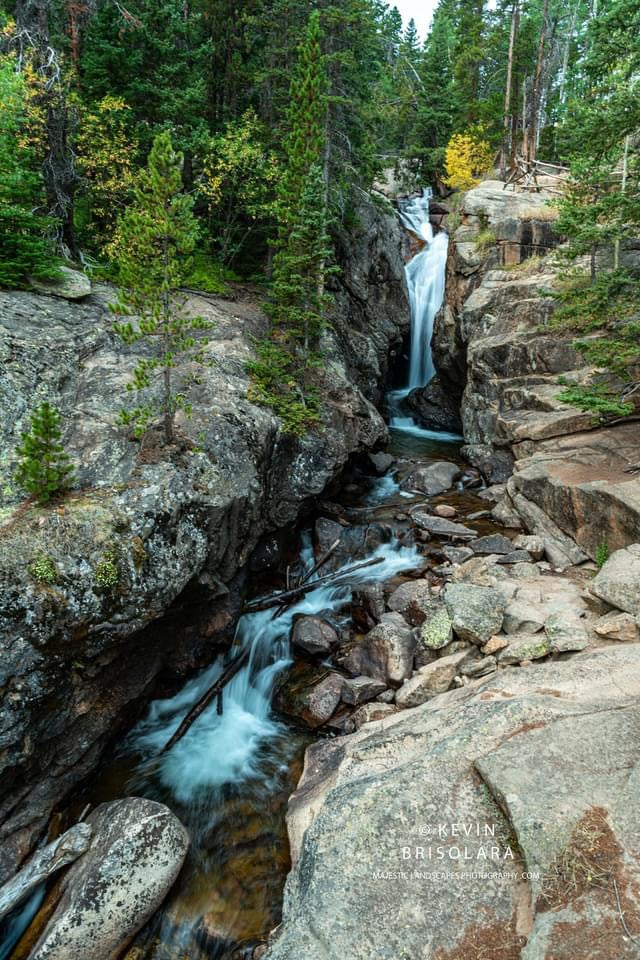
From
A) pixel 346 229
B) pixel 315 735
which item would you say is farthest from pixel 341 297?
pixel 315 735

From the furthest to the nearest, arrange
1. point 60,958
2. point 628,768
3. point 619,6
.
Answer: point 619,6
point 60,958
point 628,768

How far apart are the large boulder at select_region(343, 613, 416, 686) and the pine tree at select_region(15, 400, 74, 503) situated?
265 inches

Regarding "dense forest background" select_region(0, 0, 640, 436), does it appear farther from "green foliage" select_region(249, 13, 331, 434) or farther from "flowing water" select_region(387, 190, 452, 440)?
"flowing water" select_region(387, 190, 452, 440)

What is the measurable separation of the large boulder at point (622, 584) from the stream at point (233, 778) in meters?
5.00

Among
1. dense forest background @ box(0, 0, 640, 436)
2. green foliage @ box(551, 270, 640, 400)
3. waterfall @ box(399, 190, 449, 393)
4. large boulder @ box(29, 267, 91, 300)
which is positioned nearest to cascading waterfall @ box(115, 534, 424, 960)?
dense forest background @ box(0, 0, 640, 436)

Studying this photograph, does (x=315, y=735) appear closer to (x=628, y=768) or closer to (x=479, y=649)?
(x=479, y=649)

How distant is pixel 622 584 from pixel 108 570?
28.6ft

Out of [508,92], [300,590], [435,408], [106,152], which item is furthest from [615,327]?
[508,92]

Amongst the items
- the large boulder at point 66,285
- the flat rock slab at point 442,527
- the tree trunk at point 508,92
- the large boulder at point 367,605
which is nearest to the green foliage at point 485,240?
the tree trunk at point 508,92

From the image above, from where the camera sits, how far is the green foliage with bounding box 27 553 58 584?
6908 mm

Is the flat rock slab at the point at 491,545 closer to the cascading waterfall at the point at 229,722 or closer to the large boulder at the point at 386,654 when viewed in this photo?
the large boulder at the point at 386,654

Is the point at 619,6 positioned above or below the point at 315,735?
Answer: above

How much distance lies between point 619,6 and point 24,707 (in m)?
18.3

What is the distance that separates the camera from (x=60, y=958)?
5523 millimetres
